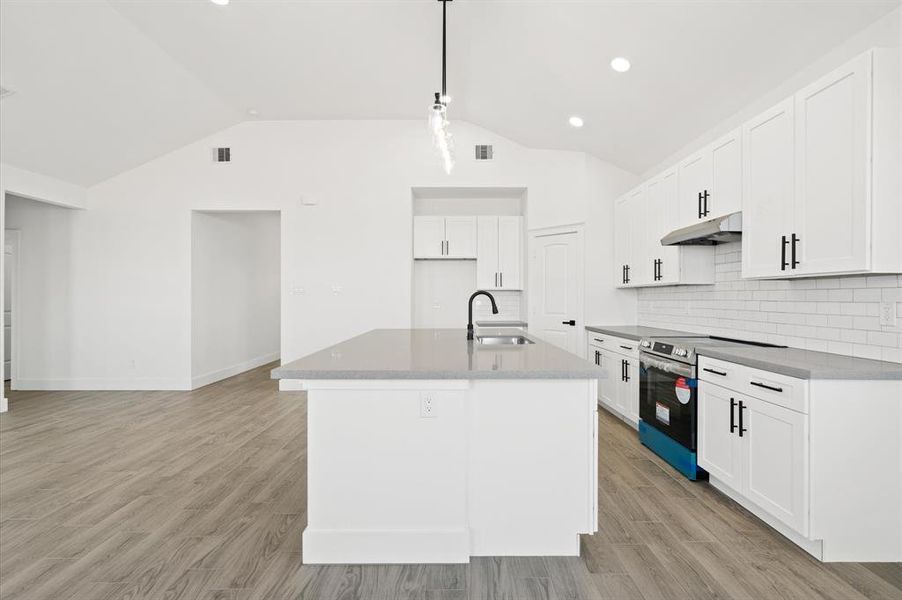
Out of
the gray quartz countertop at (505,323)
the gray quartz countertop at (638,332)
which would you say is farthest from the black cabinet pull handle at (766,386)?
the gray quartz countertop at (505,323)

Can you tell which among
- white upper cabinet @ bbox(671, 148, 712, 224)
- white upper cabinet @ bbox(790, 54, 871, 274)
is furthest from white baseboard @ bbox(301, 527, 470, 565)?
white upper cabinet @ bbox(671, 148, 712, 224)

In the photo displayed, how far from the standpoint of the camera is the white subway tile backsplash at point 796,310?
8.23 feet

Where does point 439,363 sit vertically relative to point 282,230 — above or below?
below

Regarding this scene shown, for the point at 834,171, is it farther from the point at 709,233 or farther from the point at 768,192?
the point at 709,233

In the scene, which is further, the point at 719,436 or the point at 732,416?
the point at 719,436

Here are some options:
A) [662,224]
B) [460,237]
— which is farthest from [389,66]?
[662,224]

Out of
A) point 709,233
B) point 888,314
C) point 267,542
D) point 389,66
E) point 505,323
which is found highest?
point 389,66

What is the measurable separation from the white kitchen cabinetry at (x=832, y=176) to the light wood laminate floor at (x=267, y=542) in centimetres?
145

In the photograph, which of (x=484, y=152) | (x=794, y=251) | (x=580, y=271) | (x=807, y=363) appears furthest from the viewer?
(x=484, y=152)

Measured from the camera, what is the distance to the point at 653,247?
4.59 metres

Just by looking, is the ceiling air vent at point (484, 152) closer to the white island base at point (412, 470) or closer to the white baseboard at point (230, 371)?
the white island base at point (412, 470)

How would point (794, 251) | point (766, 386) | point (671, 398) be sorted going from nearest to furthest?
1. point (766, 386)
2. point (794, 251)
3. point (671, 398)

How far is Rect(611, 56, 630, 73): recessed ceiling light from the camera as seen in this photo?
388cm

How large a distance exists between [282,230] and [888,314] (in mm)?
5979
